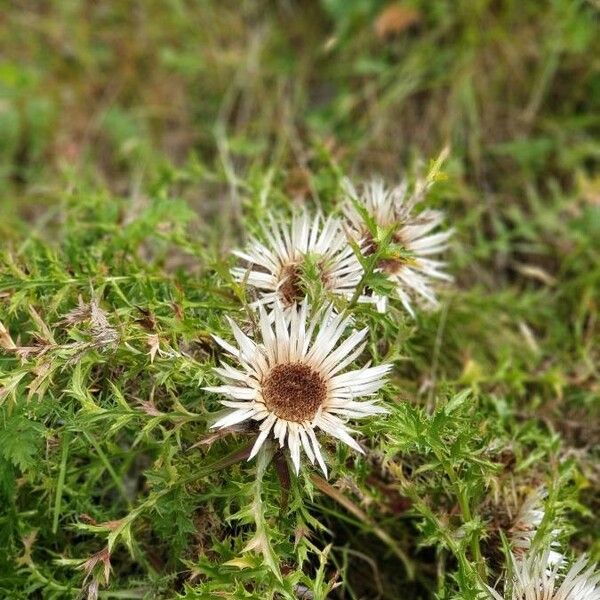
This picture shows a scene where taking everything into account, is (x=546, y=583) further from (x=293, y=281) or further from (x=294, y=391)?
(x=293, y=281)

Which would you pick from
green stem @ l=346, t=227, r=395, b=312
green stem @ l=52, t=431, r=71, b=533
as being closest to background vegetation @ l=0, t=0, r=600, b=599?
green stem @ l=52, t=431, r=71, b=533

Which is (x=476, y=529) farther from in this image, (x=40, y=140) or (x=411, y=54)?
(x=40, y=140)

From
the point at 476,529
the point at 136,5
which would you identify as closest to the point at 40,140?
A: the point at 136,5

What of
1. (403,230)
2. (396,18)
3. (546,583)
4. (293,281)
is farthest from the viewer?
(396,18)

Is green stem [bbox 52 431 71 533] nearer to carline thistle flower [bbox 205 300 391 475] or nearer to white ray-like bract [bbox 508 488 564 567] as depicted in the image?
carline thistle flower [bbox 205 300 391 475]

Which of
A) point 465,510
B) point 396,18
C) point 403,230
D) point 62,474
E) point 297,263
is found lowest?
point 62,474

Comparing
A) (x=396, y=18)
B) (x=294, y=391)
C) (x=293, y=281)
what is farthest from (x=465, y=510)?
(x=396, y=18)
